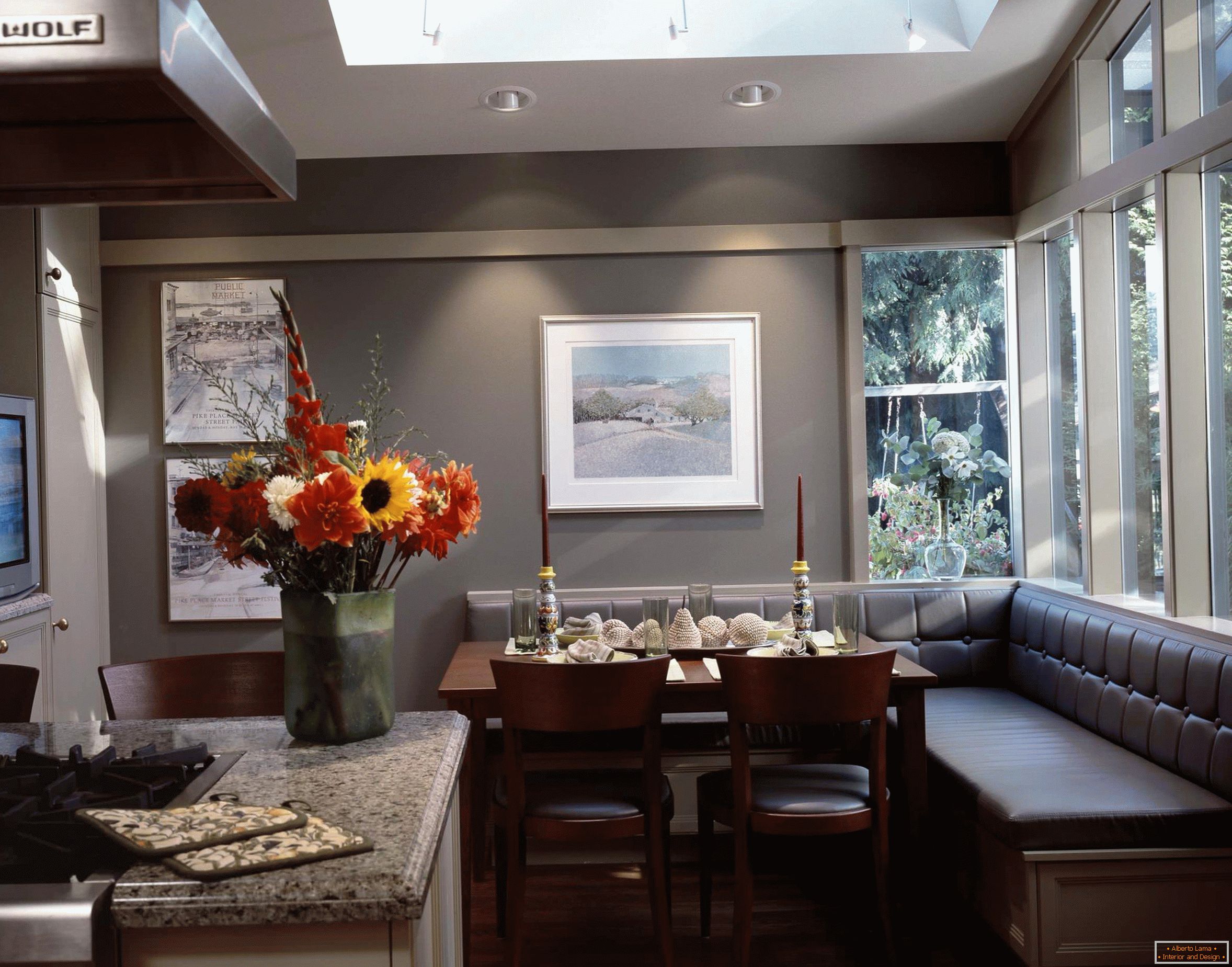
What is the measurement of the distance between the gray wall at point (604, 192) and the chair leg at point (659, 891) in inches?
100

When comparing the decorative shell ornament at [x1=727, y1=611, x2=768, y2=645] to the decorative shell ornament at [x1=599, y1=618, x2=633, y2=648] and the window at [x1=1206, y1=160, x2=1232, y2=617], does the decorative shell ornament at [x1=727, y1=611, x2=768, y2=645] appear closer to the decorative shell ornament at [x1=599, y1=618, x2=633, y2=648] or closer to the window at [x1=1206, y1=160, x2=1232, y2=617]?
the decorative shell ornament at [x1=599, y1=618, x2=633, y2=648]

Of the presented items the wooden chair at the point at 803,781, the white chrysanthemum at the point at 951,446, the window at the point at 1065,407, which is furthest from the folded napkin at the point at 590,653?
the window at the point at 1065,407

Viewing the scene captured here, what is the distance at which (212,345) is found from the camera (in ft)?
13.1

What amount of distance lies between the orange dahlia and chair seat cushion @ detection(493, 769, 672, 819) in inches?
52.7

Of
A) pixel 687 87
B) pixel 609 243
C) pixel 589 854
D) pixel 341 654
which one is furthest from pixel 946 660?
pixel 341 654

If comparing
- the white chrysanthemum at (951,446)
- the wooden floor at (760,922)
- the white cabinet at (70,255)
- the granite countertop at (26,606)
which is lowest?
the wooden floor at (760,922)

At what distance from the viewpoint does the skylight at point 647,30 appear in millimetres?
3471

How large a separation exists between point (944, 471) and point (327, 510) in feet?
10.6

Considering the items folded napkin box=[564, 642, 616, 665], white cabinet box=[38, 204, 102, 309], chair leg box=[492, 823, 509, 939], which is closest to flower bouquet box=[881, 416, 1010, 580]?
folded napkin box=[564, 642, 616, 665]

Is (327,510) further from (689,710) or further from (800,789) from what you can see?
(800,789)

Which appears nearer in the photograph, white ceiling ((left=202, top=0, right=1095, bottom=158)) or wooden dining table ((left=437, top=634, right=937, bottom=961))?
wooden dining table ((left=437, top=634, right=937, bottom=961))

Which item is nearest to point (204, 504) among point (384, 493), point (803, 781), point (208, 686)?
point (384, 493)

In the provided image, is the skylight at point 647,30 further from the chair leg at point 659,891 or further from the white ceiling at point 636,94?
the chair leg at point 659,891

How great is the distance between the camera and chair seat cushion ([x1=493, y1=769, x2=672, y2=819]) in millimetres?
2496
